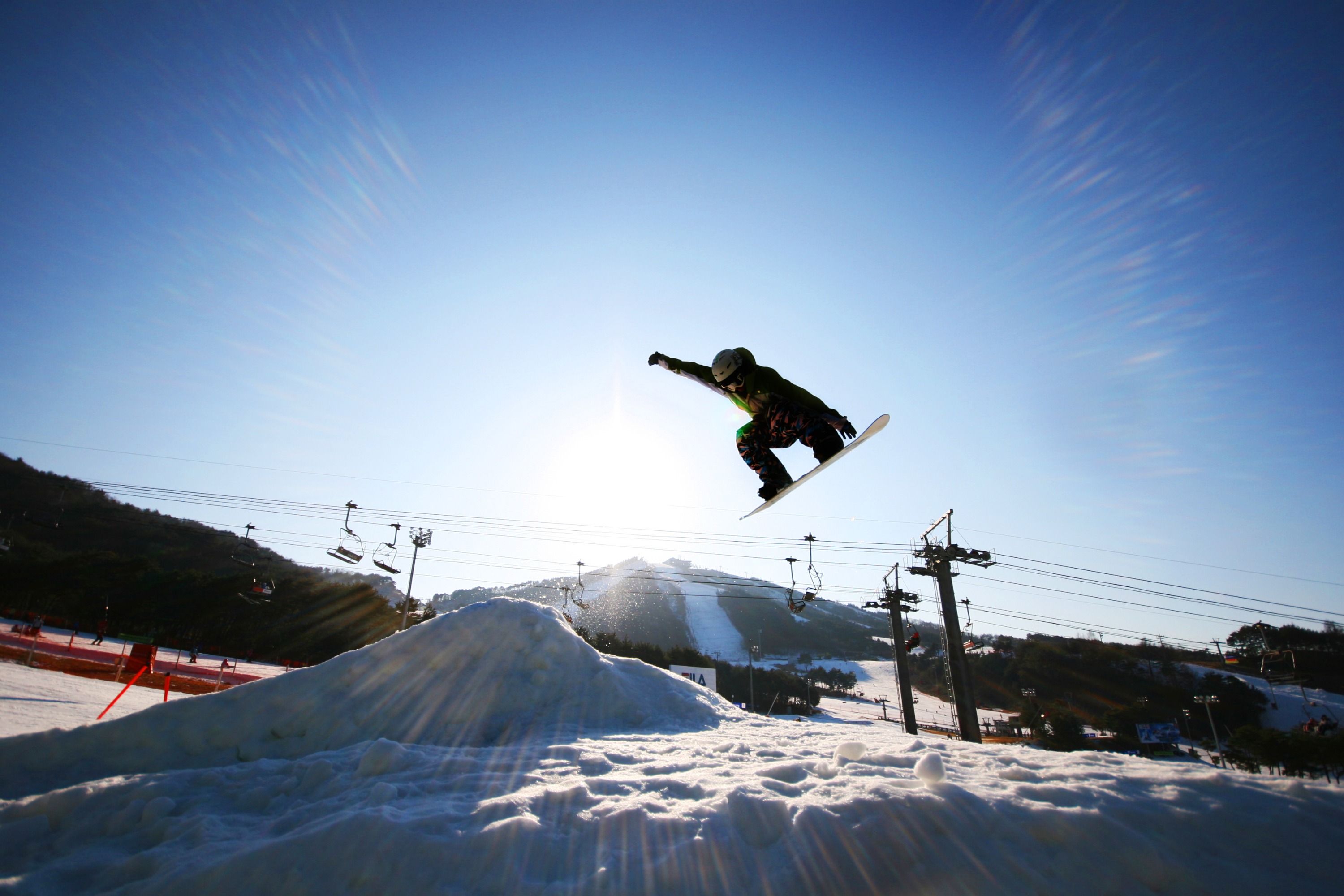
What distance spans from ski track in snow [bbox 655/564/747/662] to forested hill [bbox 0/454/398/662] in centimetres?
6114

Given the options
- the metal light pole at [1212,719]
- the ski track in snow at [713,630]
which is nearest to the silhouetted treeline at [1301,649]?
the metal light pole at [1212,719]

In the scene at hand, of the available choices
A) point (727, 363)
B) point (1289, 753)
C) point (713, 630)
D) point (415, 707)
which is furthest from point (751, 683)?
point (713, 630)

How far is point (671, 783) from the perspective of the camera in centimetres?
403

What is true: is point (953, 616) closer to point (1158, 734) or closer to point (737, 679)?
point (1158, 734)

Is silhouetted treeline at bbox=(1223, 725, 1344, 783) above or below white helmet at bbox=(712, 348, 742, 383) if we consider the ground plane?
below

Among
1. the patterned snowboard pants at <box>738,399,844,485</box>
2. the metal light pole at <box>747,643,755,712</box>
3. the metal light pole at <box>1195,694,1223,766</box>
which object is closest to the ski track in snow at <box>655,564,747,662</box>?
the metal light pole at <box>747,643,755,712</box>

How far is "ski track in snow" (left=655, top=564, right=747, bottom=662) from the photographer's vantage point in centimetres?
12419

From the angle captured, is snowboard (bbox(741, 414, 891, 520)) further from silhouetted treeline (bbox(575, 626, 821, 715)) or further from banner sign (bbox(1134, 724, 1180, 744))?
banner sign (bbox(1134, 724, 1180, 744))

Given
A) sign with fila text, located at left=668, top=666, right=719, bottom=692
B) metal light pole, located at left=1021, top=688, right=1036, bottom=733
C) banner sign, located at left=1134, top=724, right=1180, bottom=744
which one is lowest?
Result: banner sign, located at left=1134, top=724, right=1180, bottom=744

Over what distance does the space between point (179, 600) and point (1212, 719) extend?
95742 millimetres

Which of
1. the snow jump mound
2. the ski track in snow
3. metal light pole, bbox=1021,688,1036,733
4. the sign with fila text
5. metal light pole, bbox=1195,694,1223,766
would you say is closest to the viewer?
the snow jump mound

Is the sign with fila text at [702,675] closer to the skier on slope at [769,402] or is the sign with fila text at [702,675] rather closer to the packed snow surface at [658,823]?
the skier on slope at [769,402]

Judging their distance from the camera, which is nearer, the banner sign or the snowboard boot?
the snowboard boot

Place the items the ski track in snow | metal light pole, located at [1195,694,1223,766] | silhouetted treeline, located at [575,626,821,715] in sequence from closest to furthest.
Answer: metal light pole, located at [1195,694,1223,766] → silhouetted treeline, located at [575,626,821,715] → the ski track in snow
